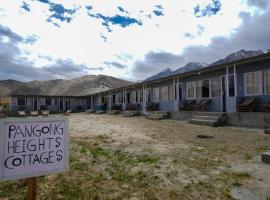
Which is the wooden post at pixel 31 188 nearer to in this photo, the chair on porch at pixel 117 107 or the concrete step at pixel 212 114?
the concrete step at pixel 212 114

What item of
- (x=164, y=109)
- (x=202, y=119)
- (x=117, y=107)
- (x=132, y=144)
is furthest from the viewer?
(x=117, y=107)

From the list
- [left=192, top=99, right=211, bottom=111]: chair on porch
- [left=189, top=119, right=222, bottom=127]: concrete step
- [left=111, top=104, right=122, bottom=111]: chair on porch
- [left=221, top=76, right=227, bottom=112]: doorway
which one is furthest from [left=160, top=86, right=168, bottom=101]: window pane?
[left=111, top=104, right=122, bottom=111]: chair on porch

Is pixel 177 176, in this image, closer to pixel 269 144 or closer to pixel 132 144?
pixel 132 144

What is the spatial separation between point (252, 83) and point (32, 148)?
12313 mm

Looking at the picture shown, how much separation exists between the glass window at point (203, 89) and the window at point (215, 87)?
0.42 m

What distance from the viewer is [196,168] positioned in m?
4.54

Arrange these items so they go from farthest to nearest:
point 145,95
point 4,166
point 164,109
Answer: point 145,95, point 164,109, point 4,166

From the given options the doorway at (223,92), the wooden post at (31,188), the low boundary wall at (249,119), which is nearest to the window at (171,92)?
the doorway at (223,92)

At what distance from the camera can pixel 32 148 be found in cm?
253

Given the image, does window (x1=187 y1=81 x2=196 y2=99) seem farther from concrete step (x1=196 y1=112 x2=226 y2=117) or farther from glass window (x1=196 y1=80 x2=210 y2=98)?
concrete step (x1=196 y1=112 x2=226 y2=117)

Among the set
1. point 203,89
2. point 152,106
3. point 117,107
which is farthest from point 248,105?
point 117,107

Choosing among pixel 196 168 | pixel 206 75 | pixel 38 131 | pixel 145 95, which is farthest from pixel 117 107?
pixel 38 131

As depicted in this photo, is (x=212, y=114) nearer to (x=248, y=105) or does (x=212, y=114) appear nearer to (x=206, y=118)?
(x=206, y=118)

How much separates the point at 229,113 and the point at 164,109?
736cm
